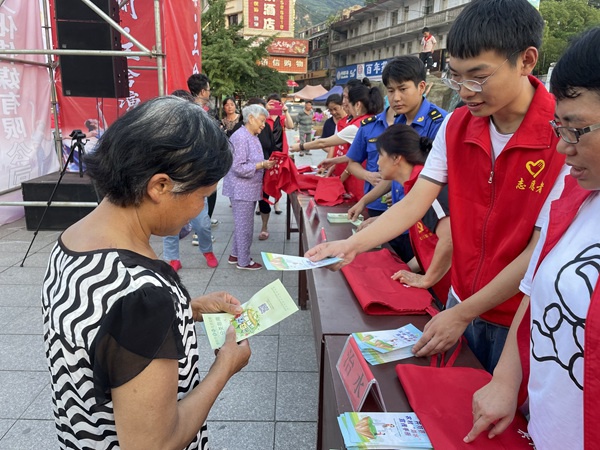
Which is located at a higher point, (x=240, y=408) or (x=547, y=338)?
(x=547, y=338)

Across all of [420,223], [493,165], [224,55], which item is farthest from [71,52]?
[224,55]

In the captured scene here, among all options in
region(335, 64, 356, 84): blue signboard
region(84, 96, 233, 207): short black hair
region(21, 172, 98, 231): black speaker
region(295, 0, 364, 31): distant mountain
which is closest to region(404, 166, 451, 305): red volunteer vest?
region(84, 96, 233, 207): short black hair

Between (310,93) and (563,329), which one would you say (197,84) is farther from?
(310,93)

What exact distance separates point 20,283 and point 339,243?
3413 millimetres

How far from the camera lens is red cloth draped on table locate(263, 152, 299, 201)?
4.12 m

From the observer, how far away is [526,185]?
4.13 feet

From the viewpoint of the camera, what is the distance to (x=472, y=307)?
1213 millimetres

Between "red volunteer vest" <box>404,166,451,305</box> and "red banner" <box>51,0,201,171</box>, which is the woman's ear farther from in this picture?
"red banner" <box>51,0,201,171</box>

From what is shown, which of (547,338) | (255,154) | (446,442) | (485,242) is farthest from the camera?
(255,154)

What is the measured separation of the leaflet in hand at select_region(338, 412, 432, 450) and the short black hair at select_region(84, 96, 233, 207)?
2.00 ft

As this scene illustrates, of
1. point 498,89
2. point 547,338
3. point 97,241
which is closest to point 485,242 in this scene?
point 498,89

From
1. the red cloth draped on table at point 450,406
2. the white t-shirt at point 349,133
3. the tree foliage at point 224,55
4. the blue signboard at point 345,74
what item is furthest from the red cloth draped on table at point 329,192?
the blue signboard at point 345,74

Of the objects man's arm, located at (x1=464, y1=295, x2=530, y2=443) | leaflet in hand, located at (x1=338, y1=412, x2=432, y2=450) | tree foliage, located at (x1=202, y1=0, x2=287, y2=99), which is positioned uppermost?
tree foliage, located at (x1=202, y1=0, x2=287, y2=99)

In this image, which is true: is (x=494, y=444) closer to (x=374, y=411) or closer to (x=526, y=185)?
(x=374, y=411)
